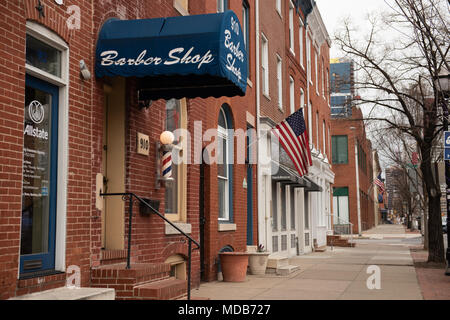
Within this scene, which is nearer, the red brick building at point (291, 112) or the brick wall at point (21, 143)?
the brick wall at point (21, 143)

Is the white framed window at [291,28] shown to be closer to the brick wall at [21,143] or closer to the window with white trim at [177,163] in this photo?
the window with white trim at [177,163]

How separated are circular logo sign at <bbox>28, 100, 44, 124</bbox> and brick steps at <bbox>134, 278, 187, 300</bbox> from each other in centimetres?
251

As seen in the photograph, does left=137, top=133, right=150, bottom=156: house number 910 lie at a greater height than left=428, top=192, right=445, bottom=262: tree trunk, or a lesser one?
greater

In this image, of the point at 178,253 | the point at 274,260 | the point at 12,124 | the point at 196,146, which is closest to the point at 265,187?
the point at 274,260

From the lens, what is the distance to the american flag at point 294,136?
15.4m

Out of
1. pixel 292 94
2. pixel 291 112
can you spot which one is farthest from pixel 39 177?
pixel 292 94

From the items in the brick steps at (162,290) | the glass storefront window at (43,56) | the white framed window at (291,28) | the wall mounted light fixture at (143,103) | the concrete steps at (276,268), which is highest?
the white framed window at (291,28)

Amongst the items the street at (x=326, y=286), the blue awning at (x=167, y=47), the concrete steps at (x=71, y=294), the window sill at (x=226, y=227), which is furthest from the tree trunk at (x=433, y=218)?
the concrete steps at (x=71, y=294)

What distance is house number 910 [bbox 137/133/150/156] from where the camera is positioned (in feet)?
28.9

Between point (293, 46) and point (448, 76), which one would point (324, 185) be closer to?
point (293, 46)

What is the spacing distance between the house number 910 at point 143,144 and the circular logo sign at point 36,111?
2129 mm

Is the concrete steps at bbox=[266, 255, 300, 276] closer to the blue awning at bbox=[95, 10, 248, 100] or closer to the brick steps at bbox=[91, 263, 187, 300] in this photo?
the brick steps at bbox=[91, 263, 187, 300]

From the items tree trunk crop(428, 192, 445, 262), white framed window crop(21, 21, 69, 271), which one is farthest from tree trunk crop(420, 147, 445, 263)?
white framed window crop(21, 21, 69, 271)

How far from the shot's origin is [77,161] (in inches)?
287
